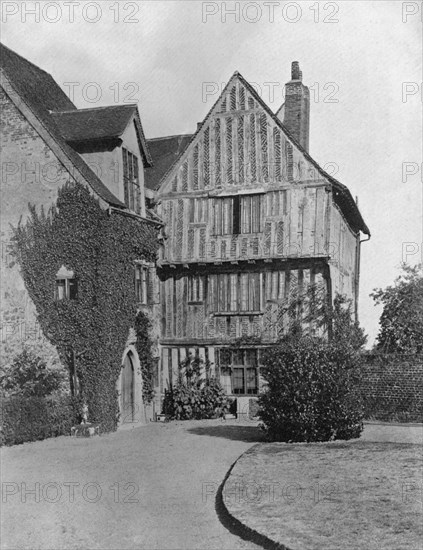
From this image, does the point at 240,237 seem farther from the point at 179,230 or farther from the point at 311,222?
the point at 311,222

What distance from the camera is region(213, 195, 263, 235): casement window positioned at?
21.7 m

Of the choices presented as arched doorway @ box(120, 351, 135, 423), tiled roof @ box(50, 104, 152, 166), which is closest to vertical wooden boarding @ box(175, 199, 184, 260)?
tiled roof @ box(50, 104, 152, 166)

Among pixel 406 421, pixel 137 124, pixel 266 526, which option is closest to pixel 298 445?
pixel 266 526

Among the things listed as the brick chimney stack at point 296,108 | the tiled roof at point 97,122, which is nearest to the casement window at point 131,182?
the tiled roof at point 97,122

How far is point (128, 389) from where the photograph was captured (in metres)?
20.6

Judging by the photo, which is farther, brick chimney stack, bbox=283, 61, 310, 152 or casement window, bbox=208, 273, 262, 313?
brick chimney stack, bbox=283, 61, 310, 152

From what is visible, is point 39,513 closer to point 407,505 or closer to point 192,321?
point 407,505

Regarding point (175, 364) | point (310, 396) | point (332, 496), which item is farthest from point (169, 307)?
point (332, 496)

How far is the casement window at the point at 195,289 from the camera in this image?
22328mm

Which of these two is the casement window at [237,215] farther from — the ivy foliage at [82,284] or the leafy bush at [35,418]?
the leafy bush at [35,418]

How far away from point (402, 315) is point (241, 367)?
7233 millimetres

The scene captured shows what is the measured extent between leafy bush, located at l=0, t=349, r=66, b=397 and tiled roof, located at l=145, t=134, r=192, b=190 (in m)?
9.04

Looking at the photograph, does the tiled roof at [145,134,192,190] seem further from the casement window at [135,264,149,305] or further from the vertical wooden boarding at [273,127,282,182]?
the vertical wooden boarding at [273,127,282,182]

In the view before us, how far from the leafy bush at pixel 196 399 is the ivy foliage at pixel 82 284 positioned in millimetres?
3320
